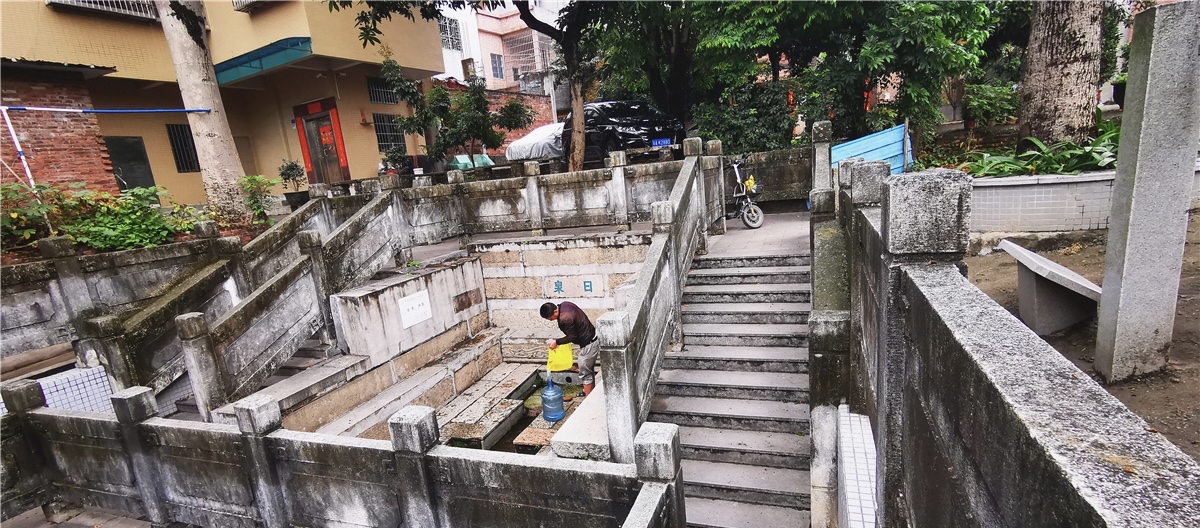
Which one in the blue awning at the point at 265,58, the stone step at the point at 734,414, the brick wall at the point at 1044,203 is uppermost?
the blue awning at the point at 265,58

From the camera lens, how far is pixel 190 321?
5723mm

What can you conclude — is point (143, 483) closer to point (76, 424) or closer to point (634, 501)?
point (76, 424)

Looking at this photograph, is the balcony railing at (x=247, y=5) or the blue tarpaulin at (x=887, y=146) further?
the balcony railing at (x=247, y=5)

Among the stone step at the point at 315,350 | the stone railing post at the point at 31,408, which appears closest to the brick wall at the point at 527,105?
the stone step at the point at 315,350

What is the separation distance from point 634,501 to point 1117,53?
18.5 m

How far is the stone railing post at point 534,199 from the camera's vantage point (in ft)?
29.4

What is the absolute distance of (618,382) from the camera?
482cm

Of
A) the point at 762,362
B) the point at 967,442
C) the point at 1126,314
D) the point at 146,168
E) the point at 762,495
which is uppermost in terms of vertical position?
the point at 146,168

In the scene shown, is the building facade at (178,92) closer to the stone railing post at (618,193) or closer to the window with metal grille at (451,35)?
the window with metal grille at (451,35)

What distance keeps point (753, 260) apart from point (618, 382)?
3944mm

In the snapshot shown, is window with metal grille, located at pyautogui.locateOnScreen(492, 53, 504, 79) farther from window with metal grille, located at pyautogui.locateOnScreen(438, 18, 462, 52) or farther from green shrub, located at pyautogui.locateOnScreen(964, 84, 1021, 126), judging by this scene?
green shrub, located at pyautogui.locateOnScreen(964, 84, 1021, 126)

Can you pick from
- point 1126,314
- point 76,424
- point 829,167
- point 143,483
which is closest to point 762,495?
point 1126,314

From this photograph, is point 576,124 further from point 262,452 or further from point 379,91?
point 262,452

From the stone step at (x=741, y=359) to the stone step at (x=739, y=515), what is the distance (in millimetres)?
1789
